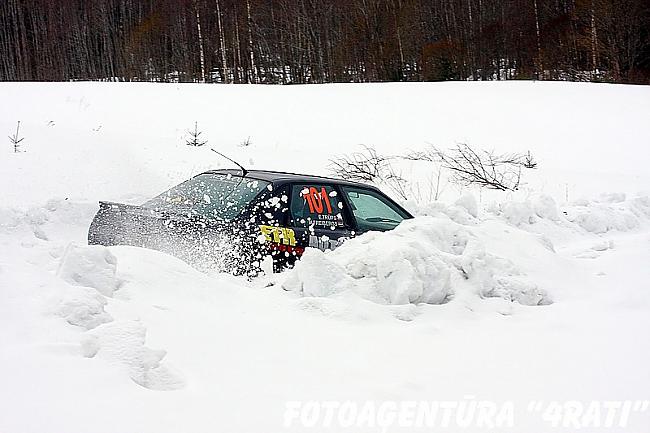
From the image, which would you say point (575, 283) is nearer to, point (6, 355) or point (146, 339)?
point (146, 339)

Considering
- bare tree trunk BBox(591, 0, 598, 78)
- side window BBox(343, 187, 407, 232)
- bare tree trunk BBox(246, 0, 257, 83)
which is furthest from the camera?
bare tree trunk BBox(246, 0, 257, 83)

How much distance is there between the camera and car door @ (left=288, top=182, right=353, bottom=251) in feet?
18.5

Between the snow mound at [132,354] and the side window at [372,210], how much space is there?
3349 millimetres

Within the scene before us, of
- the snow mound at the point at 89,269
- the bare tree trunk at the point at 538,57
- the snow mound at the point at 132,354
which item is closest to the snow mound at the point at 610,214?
the snow mound at the point at 89,269

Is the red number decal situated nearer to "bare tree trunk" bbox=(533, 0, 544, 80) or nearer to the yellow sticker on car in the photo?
the yellow sticker on car

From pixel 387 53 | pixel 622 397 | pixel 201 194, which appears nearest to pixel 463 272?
pixel 622 397

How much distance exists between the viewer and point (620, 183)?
1248cm

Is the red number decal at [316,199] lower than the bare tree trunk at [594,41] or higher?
lower

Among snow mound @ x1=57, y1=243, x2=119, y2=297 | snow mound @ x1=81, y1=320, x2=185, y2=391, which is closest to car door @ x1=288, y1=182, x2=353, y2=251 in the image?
snow mound @ x1=57, y1=243, x2=119, y2=297

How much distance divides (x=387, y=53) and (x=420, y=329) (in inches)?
1387

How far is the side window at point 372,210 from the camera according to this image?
6211 millimetres

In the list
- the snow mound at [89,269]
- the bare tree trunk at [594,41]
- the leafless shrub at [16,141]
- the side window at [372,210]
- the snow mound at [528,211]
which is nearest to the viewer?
the snow mound at [89,269]

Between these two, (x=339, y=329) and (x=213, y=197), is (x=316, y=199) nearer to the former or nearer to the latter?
(x=213, y=197)

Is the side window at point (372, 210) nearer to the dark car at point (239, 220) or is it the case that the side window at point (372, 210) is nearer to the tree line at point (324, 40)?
the dark car at point (239, 220)
